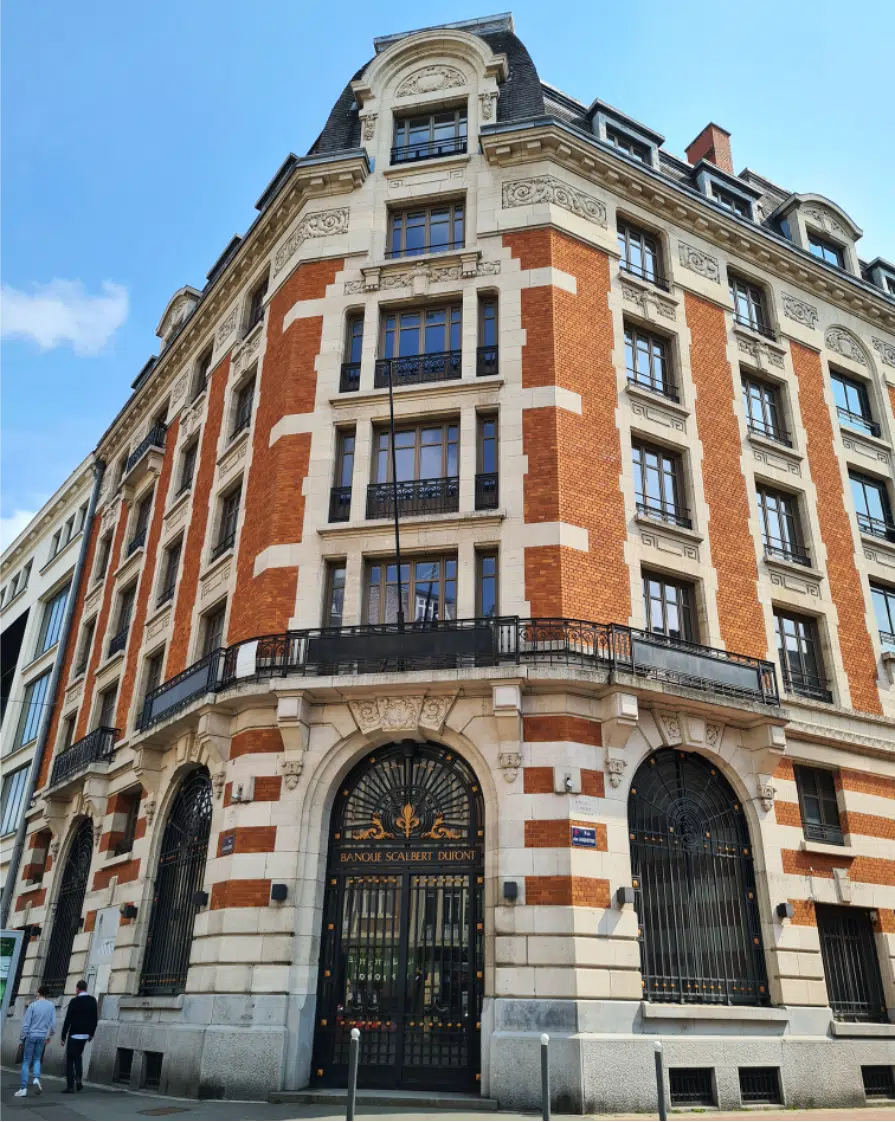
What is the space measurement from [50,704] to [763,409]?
2310 cm

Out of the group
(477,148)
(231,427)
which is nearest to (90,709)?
(231,427)

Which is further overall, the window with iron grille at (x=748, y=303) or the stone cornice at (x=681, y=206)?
the window with iron grille at (x=748, y=303)

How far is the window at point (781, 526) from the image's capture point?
20094 mm

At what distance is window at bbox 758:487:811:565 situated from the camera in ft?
65.9

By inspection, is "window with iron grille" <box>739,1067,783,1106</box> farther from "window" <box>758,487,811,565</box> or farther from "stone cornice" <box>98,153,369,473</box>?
"stone cornice" <box>98,153,369,473</box>

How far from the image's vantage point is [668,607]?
17.8 metres

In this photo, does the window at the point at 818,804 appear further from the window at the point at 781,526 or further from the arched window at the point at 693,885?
the window at the point at 781,526

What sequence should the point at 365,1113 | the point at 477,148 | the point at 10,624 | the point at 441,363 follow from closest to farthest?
the point at 365,1113, the point at 441,363, the point at 477,148, the point at 10,624

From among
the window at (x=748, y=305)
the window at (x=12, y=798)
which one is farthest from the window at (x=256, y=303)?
the window at (x=12, y=798)

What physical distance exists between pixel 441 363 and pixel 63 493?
22.1m

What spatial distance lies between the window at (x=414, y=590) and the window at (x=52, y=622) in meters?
18.8

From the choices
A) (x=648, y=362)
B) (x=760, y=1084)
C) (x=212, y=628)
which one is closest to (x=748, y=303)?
(x=648, y=362)

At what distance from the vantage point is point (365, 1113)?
12.3 metres

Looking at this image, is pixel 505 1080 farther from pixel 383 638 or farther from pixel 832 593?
pixel 832 593
